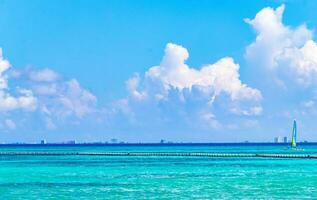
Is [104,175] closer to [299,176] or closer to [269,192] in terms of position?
[299,176]

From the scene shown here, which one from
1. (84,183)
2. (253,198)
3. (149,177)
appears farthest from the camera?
(149,177)

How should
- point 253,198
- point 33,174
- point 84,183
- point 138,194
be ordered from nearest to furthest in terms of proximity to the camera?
point 253,198 < point 138,194 < point 84,183 < point 33,174

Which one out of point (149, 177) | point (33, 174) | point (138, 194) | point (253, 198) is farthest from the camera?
point (33, 174)

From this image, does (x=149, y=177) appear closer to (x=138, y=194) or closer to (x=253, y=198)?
(x=138, y=194)

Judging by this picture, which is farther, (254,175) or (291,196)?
(254,175)

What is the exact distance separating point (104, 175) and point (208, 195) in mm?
26975

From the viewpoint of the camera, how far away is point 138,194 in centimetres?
5569

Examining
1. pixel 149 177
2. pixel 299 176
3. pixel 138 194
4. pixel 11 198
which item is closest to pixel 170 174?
pixel 149 177

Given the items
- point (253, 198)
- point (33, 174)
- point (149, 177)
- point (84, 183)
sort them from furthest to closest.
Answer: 1. point (33, 174)
2. point (149, 177)
3. point (84, 183)
4. point (253, 198)

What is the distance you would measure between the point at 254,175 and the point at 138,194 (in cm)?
2427

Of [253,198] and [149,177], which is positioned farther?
[149,177]

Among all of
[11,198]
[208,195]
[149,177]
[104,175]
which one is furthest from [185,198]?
[104,175]

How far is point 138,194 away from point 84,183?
12284 mm

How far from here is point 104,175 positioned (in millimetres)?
79250
